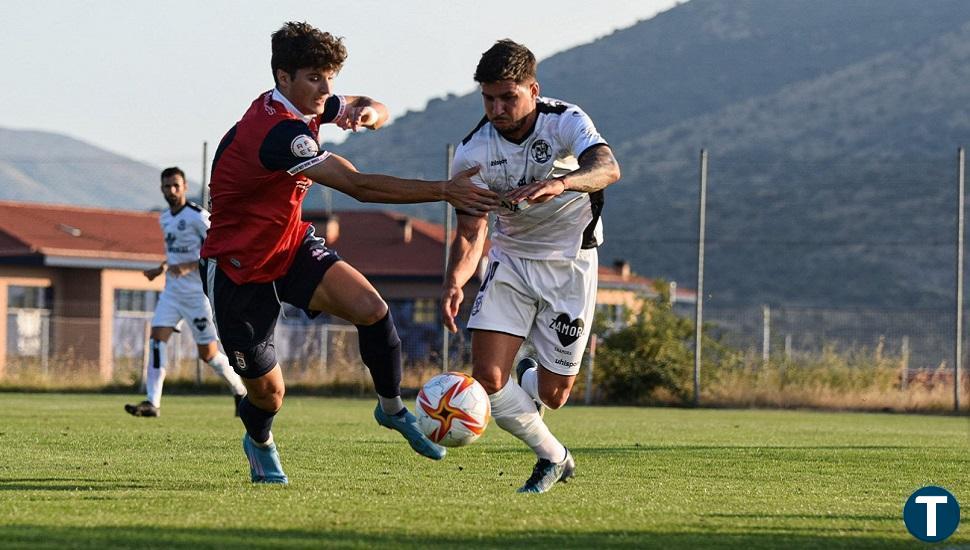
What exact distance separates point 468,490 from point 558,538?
211 centimetres

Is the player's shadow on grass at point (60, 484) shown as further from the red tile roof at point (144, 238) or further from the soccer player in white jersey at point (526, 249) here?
the red tile roof at point (144, 238)

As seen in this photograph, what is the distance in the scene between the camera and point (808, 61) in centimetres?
15238

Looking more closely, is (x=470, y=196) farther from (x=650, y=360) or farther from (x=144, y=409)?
(x=650, y=360)

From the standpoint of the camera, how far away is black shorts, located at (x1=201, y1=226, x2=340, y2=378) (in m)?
8.32

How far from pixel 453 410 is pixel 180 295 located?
8684mm

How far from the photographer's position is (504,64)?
7859mm

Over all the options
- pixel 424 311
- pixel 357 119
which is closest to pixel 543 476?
pixel 357 119

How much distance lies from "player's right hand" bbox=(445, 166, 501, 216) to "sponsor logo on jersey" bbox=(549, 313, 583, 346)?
1015mm

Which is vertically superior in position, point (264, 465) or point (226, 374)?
point (226, 374)

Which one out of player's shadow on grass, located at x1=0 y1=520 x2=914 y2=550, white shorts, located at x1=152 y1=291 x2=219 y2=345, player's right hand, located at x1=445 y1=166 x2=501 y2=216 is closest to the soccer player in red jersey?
player's right hand, located at x1=445 y1=166 x2=501 y2=216

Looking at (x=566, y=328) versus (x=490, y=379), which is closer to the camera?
(x=490, y=379)

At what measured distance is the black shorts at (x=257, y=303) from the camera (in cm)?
832

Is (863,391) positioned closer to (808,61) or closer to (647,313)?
(647,313)

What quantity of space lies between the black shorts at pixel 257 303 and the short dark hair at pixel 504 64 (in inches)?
52.9
